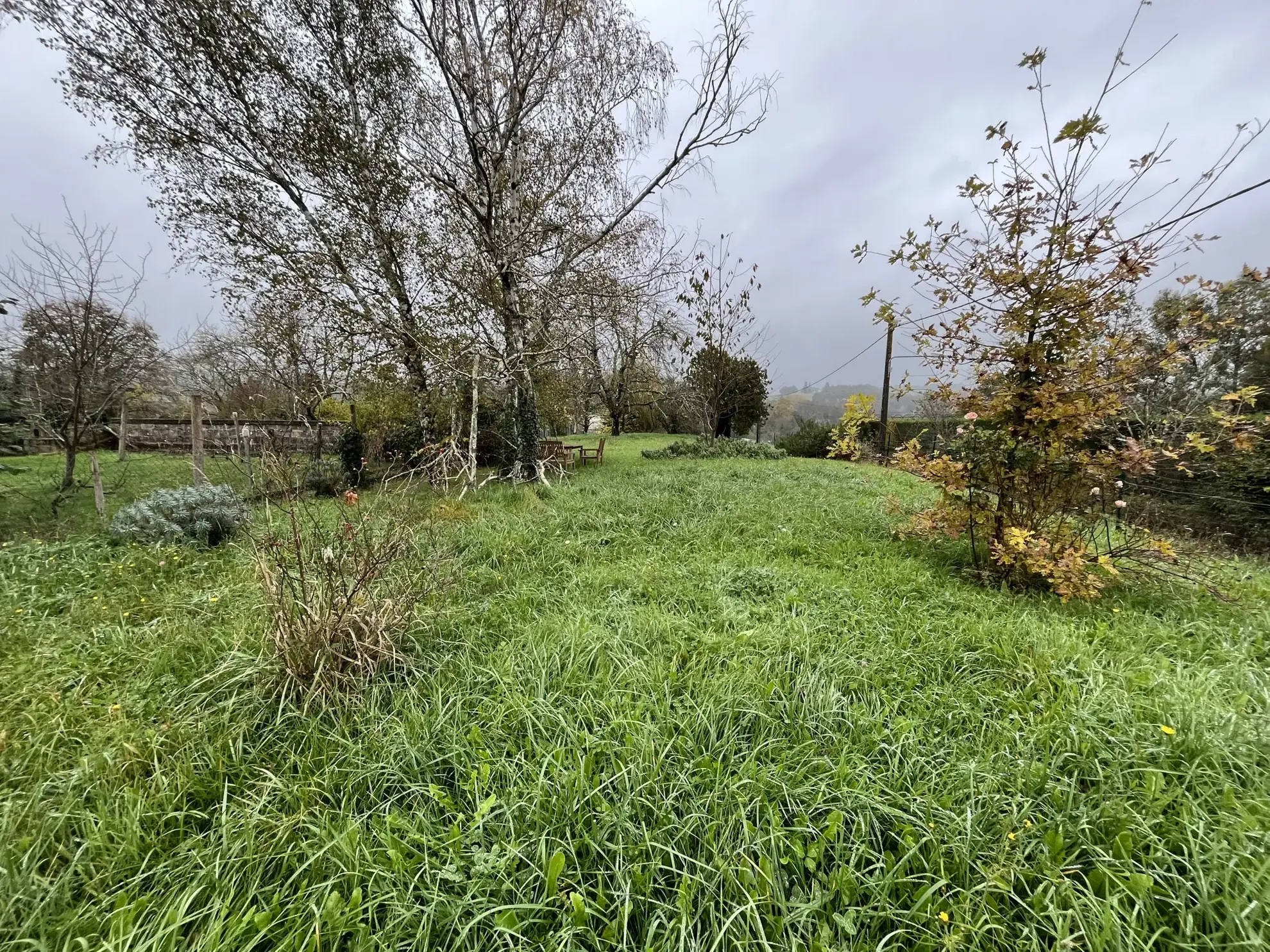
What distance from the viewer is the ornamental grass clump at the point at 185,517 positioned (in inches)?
166

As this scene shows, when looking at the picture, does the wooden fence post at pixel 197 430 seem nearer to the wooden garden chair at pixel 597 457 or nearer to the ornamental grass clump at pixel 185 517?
the ornamental grass clump at pixel 185 517

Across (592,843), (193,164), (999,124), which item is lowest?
(592,843)

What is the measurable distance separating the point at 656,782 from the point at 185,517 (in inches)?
222

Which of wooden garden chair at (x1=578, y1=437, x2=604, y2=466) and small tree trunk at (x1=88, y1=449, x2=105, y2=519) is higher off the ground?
wooden garden chair at (x1=578, y1=437, x2=604, y2=466)

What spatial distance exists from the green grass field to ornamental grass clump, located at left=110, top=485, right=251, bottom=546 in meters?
1.47

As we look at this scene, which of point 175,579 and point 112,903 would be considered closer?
point 112,903

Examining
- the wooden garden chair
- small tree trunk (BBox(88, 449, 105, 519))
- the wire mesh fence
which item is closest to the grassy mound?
the wooden garden chair

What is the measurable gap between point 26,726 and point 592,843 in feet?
8.10

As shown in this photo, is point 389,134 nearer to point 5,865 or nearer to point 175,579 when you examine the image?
point 175,579

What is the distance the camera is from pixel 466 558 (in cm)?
394

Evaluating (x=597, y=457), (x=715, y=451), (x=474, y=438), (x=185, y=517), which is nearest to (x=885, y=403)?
(x=715, y=451)

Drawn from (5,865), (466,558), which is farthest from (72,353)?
(5,865)

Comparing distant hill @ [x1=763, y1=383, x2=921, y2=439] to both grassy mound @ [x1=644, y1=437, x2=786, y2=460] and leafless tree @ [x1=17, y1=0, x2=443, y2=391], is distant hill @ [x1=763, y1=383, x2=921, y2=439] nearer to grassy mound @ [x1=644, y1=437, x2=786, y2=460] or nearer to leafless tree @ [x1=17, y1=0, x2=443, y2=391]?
grassy mound @ [x1=644, y1=437, x2=786, y2=460]

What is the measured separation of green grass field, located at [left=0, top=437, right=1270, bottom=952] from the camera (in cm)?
115
